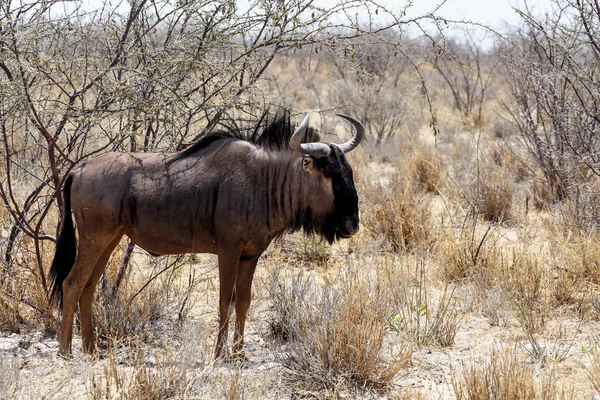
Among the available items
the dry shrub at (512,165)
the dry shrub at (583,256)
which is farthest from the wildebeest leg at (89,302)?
the dry shrub at (512,165)

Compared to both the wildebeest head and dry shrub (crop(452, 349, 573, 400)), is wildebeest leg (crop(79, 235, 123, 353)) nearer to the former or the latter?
the wildebeest head

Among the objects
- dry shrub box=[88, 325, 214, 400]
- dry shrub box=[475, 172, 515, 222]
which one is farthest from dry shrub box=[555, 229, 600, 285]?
dry shrub box=[88, 325, 214, 400]

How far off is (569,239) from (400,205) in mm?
1764

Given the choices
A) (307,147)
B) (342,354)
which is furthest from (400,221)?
(342,354)

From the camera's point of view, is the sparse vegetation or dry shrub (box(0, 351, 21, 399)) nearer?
dry shrub (box(0, 351, 21, 399))

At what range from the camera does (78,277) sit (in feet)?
14.7

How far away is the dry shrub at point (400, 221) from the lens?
24.0 ft

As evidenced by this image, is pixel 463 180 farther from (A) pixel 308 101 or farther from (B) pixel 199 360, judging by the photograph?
(A) pixel 308 101

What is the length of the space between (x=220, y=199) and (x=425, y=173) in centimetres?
655

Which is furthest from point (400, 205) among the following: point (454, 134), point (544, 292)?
point (454, 134)

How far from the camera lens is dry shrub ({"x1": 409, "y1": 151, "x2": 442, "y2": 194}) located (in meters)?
10.2

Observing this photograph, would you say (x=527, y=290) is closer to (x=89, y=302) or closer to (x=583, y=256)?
(x=583, y=256)

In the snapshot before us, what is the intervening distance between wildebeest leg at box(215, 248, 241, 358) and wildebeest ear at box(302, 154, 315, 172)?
0.66 m

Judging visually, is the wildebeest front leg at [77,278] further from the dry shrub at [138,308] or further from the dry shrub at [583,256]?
the dry shrub at [583,256]
